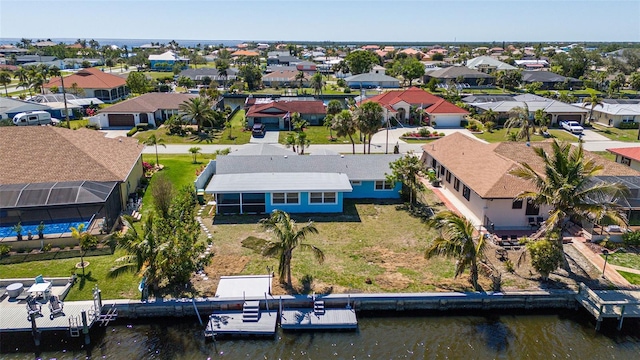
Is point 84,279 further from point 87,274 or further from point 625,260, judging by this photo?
point 625,260

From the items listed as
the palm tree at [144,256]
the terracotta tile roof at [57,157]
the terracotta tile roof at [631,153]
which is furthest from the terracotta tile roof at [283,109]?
the palm tree at [144,256]

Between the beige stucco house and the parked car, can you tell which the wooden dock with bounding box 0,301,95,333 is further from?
the parked car

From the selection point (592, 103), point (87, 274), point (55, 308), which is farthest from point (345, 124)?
point (592, 103)

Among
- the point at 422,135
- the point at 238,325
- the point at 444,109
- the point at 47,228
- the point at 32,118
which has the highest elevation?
the point at 444,109

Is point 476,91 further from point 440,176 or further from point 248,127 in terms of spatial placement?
point 440,176

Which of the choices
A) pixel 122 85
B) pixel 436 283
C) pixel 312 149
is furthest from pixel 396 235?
pixel 122 85

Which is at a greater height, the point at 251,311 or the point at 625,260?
the point at 625,260
